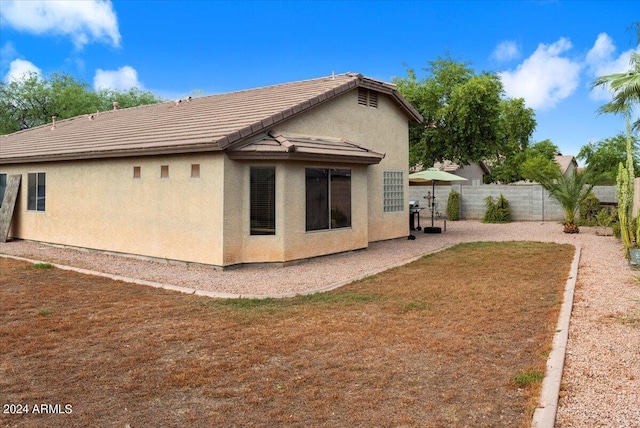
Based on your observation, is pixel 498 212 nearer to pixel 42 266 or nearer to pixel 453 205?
pixel 453 205

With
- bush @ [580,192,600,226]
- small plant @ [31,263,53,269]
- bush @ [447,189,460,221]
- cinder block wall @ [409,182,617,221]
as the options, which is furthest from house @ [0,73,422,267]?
bush @ [580,192,600,226]

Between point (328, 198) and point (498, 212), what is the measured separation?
14.6 metres

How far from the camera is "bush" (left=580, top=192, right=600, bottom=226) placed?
21.9 m

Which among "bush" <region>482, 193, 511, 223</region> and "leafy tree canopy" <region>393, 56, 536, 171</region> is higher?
A: "leafy tree canopy" <region>393, 56, 536, 171</region>

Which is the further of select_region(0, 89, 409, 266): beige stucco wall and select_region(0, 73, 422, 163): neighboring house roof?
select_region(0, 73, 422, 163): neighboring house roof

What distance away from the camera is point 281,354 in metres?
5.57

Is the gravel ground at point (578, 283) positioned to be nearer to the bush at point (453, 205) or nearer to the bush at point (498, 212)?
the bush at point (498, 212)

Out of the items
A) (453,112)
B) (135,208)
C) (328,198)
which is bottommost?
(135,208)

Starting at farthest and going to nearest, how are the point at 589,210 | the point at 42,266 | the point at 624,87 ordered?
the point at 589,210 → the point at 624,87 → the point at 42,266

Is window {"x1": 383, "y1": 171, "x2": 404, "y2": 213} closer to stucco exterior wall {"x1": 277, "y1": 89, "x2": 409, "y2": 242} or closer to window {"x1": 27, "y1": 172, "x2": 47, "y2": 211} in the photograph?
stucco exterior wall {"x1": 277, "y1": 89, "x2": 409, "y2": 242}

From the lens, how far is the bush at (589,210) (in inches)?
862

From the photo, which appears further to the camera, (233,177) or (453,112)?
(453,112)

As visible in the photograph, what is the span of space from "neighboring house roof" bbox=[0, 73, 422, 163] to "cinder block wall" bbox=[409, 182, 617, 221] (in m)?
9.75

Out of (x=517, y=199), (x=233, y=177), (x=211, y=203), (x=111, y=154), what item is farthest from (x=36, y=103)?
(x=517, y=199)
